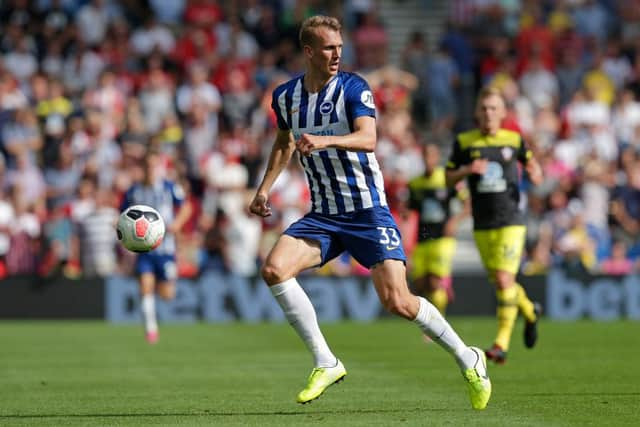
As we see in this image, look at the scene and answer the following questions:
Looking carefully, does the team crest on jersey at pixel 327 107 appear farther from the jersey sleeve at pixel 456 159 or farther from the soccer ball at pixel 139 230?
the jersey sleeve at pixel 456 159

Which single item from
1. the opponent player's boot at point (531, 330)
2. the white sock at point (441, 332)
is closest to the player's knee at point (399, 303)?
the white sock at point (441, 332)

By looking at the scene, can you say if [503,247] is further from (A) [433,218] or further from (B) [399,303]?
(B) [399,303]

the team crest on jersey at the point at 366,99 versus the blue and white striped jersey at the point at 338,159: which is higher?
the team crest on jersey at the point at 366,99

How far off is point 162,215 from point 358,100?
25.3ft

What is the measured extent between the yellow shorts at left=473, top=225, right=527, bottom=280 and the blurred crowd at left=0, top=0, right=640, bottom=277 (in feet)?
20.8

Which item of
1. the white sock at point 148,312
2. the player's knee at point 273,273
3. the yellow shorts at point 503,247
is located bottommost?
the white sock at point 148,312

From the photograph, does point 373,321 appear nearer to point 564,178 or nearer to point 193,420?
point 564,178

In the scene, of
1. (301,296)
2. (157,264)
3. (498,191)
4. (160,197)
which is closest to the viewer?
(301,296)

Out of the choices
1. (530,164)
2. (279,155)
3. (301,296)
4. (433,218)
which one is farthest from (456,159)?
(301,296)

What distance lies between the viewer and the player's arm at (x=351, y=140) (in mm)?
7602

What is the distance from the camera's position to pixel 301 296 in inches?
336

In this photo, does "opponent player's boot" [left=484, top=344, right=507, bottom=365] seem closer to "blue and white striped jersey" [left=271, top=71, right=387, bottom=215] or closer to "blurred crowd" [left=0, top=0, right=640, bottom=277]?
"blue and white striped jersey" [left=271, top=71, right=387, bottom=215]

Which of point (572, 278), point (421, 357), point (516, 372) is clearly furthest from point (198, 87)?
point (516, 372)

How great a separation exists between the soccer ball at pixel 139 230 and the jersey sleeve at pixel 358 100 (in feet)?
7.81
